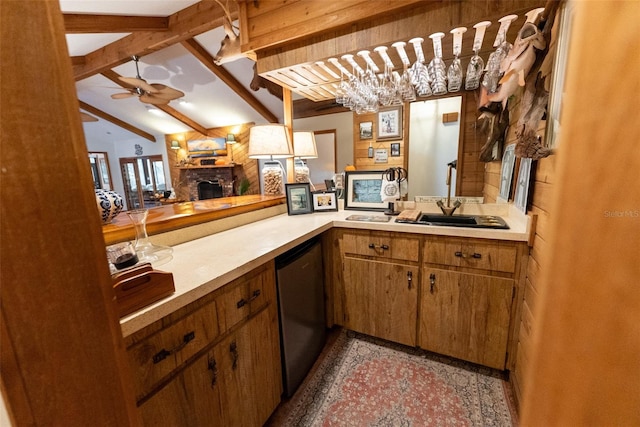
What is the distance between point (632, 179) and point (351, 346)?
1896mm

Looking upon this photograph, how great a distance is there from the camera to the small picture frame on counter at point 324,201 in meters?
2.13

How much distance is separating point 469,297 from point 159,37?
15.3 feet

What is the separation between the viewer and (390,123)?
2.24m

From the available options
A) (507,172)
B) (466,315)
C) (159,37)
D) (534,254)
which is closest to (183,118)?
(159,37)

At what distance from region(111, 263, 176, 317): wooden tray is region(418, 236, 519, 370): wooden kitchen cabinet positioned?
1379mm

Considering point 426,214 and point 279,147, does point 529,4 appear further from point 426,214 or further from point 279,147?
point 279,147

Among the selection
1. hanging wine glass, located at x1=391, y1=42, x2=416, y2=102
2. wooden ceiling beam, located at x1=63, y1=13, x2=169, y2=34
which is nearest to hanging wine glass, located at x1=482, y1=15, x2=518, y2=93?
hanging wine glass, located at x1=391, y1=42, x2=416, y2=102

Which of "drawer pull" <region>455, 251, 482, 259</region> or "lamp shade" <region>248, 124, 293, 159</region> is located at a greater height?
"lamp shade" <region>248, 124, 293, 159</region>

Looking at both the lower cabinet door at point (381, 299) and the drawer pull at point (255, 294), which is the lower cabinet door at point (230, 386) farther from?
the lower cabinet door at point (381, 299)

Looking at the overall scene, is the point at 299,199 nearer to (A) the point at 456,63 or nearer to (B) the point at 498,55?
(A) the point at 456,63

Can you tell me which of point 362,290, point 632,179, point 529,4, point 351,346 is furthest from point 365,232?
point 632,179

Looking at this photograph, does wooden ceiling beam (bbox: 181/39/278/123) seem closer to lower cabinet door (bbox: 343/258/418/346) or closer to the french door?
lower cabinet door (bbox: 343/258/418/346)

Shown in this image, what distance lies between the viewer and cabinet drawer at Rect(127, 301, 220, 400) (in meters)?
0.71

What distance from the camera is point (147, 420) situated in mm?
727
